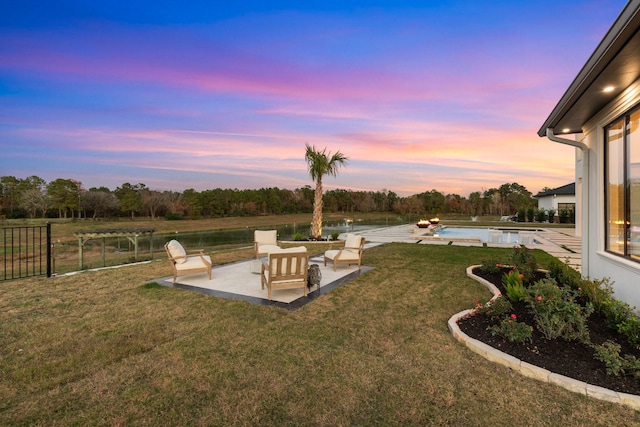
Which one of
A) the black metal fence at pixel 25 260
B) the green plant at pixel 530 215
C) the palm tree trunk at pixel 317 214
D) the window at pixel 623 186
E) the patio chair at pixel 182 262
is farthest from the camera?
the green plant at pixel 530 215

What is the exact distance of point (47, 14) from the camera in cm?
831

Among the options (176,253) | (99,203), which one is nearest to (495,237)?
(176,253)

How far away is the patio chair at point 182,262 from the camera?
18.0ft

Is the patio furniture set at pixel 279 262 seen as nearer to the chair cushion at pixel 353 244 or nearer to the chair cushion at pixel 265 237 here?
the chair cushion at pixel 353 244

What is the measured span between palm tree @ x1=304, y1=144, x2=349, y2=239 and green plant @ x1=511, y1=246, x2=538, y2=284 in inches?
318

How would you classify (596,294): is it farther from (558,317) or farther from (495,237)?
(495,237)

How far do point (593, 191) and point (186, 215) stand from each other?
45.8 m

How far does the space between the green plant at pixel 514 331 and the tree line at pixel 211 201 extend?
38002 millimetres

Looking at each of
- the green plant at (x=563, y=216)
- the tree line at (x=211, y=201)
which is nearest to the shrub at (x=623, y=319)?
the green plant at (x=563, y=216)

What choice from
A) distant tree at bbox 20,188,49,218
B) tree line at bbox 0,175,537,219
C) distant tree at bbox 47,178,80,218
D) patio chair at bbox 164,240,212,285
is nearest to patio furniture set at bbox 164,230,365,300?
patio chair at bbox 164,240,212,285

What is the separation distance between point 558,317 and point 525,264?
2.72 meters

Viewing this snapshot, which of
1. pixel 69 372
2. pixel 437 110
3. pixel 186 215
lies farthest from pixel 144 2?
pixel 186 215

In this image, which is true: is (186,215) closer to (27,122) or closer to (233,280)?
(27,122)

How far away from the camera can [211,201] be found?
45.7 metres
